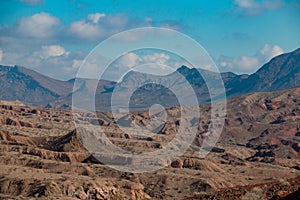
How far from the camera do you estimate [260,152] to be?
14800 cm

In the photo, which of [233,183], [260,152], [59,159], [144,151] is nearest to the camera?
[233,183]

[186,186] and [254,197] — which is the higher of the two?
[254,197]

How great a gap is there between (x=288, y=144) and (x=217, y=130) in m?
41.0

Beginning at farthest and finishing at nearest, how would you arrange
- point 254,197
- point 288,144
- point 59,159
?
point 288,144 < point 59,159 < point 254,197

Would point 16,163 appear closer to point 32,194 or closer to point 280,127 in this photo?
point 32,194

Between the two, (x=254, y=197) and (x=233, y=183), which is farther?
(x=233, y=183)

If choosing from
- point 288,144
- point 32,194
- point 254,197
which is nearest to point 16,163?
point 32,194

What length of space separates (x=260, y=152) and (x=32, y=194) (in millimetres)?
104551

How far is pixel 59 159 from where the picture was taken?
93875mm

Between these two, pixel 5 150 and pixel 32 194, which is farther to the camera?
pixel 5 150

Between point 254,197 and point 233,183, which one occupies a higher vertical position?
point 254,197

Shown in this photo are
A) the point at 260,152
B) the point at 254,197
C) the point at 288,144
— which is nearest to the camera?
the point at 254,197

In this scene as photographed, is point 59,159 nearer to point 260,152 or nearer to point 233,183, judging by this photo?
point 233,183

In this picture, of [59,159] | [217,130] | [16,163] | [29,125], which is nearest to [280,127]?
[217,130]
